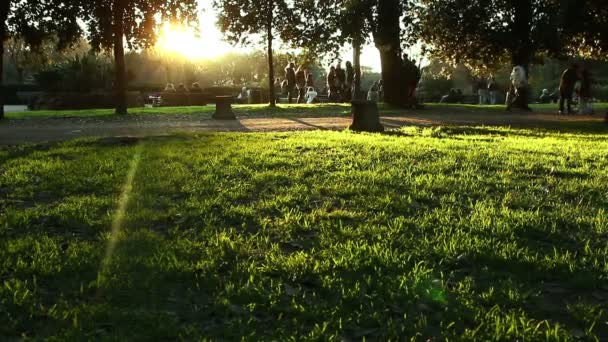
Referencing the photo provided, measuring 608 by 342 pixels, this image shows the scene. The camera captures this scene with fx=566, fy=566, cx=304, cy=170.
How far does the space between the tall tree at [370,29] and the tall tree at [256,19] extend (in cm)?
86

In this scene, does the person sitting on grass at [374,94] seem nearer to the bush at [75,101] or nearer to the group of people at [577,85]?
the group of people at [577,85]

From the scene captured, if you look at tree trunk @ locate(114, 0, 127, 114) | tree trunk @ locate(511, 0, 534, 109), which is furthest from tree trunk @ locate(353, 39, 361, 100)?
tree trunk @ locate(114, 0, 127, 114)

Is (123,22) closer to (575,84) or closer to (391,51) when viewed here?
(391,51)

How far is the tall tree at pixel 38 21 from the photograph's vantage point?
21.1 meters

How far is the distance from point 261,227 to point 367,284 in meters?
1.59

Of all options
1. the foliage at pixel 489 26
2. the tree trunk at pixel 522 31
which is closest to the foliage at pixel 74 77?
the foliage at pixel 489 26

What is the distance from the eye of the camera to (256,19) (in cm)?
2692

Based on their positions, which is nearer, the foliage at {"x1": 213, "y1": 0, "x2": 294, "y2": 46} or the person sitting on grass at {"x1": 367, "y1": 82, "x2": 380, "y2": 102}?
the foliage at {"x1": 213, "y1": 0, "x2": 294, "y2": 46}

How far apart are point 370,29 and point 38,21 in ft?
43.1

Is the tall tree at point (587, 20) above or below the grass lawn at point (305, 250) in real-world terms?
above

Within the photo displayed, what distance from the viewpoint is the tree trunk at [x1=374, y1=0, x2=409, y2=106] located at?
23.7 metres

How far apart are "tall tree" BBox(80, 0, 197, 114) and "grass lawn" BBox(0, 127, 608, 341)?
14.7m

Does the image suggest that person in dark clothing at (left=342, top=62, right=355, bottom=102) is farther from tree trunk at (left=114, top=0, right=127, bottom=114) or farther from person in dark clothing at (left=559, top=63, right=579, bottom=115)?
tree trunk at (left=114, top=0, right=127, bottom=114)

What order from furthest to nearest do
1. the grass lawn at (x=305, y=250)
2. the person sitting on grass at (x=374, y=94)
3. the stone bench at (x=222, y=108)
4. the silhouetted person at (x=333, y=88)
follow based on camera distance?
1. the person sitting on grass at (x=374, y=94)
2. the silhouetted person at (x=333, y=88)
3. the stone bench at (x=222, y=108)
4. the grass lawn at (x=305, y=250)
